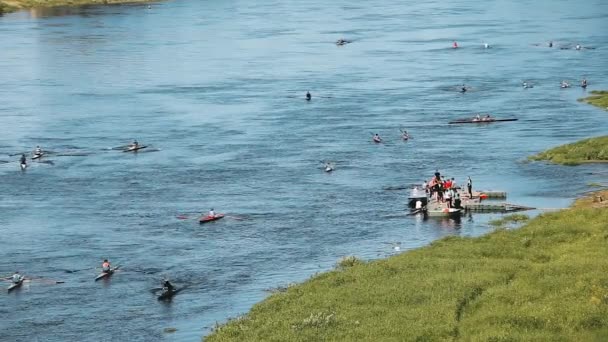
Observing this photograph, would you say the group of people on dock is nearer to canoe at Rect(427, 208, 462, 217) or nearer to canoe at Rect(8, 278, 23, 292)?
canoe at Rect(427, 208, 462, 217)

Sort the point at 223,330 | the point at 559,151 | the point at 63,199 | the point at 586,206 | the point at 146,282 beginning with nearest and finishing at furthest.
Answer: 1. the point at 223,330
2. the point at 146,282
3. the point at 586,206
4. the point at 63,199
5. the point at 559,151

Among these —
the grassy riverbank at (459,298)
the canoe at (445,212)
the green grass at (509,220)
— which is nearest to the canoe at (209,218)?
the canoe at (445,212)

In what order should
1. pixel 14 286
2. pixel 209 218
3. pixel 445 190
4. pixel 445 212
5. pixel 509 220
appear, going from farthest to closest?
pixel 445 190
pixel 209 218
pixel 445 212
pixel 509 220
pixel 14 286

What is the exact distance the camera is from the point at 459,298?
53.1 m

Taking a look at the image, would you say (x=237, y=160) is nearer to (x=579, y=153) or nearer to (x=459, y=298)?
(x=579, y=153)

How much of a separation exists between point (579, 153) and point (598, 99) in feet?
95.8

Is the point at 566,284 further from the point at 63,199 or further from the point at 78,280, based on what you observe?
the point at 63,199

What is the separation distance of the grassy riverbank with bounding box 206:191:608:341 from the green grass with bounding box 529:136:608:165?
88.0 ft

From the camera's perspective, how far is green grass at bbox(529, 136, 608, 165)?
91.4 metres

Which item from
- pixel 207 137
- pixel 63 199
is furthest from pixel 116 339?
pixel 207 137

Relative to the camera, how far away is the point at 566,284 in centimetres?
5312

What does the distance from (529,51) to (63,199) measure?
93.6 metres

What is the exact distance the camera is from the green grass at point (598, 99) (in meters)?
117

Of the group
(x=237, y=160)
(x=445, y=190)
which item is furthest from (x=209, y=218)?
(x=237, y=160)
